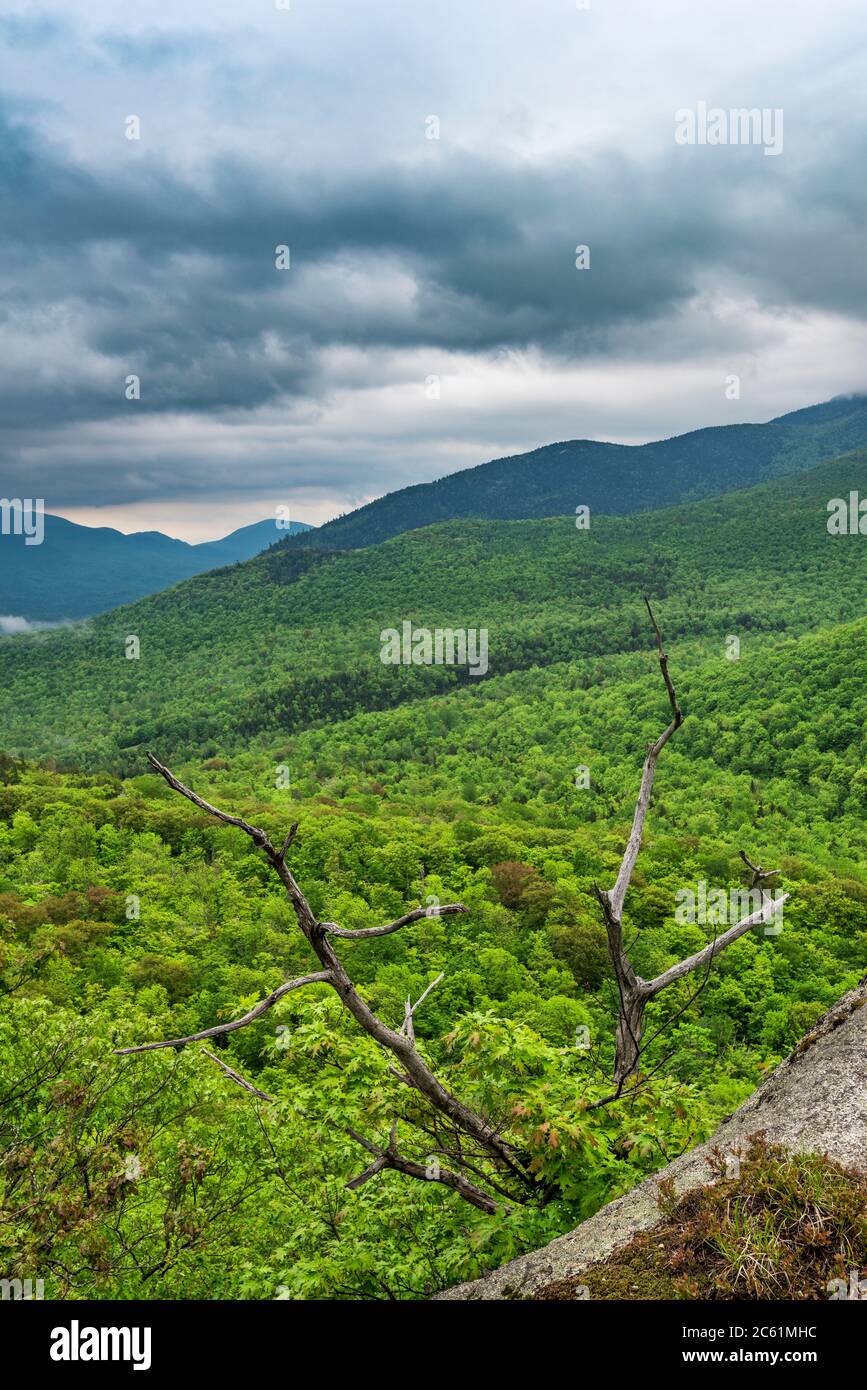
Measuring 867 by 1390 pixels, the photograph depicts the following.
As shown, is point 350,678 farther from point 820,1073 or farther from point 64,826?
point 820,1073

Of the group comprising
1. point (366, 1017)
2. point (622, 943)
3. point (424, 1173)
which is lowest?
point (424, 1173)

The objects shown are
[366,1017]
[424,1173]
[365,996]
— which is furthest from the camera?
[365,996]

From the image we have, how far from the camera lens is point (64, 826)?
40625 millimetres

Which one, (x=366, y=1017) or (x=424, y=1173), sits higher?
(x=366, y=1017)

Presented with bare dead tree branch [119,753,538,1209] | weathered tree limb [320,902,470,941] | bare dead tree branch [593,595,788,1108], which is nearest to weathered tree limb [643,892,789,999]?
bare dead tree branch [593,595,788,1108]

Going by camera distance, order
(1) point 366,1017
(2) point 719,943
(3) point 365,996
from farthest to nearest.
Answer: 1. (3) point 365,996
2. (2) point 719,943
3. (1) point 366,1017

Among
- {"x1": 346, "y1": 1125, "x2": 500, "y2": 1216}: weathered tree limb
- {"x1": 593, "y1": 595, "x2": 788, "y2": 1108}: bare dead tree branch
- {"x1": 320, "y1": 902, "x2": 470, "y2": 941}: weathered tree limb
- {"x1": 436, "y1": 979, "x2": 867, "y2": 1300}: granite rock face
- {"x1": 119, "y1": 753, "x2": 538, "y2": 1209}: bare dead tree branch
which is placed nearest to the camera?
{"x1": 320, "y1": 902, "x2": 470, "y2": 941}: weathered tree limb

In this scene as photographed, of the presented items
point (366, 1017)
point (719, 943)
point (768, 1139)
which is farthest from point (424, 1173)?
point (719, 943)

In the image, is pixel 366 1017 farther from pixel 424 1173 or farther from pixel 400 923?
pixel 424 1173

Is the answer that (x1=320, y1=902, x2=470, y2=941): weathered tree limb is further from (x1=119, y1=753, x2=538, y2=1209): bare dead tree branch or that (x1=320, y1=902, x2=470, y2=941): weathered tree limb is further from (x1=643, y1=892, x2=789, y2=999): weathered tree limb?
(x1=643, y1=892, x2=789, y2=999): weathered tree limb

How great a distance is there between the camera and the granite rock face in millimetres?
4375

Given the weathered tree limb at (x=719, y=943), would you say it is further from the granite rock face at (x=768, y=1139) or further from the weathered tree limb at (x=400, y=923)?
the weathered tree limb at (x=400, y=923)

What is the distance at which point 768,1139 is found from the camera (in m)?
4.66

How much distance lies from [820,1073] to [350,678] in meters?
167
